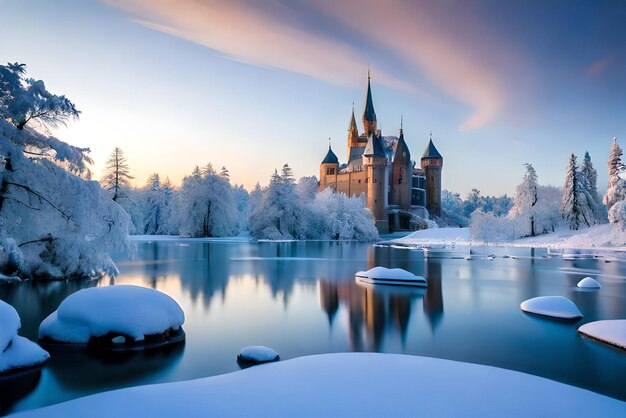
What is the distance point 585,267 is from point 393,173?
5579cm

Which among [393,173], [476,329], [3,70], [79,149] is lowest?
[476,329]

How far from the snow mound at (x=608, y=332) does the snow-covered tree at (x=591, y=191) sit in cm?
4079

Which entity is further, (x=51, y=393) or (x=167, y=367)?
(x=167, y=367)

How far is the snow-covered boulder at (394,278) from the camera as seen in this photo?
55.4ft

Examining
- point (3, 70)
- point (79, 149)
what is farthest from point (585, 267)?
point (3, 70)

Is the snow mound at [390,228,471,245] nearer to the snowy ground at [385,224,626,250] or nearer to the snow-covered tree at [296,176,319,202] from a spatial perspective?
the snowy ground at [385,224,626,250]

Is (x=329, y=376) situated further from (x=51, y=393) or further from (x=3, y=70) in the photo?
(x=3, y=70)

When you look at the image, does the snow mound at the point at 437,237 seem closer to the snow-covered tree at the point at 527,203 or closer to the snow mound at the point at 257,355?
the snow-covered tree at the point at 527,203

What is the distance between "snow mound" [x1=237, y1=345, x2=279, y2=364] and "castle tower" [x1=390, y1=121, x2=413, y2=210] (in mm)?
70432

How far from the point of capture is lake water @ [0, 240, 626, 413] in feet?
23.0

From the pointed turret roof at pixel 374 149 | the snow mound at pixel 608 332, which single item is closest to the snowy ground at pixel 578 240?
the pointed turret roof at pixel 374 149

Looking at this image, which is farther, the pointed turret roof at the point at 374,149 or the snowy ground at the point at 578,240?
the pointed turret roof at the point at 374,149

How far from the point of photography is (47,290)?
1373 centimetres

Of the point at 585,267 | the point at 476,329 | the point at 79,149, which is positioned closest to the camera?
the point at 476,329
